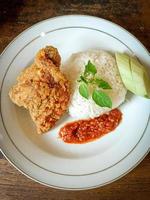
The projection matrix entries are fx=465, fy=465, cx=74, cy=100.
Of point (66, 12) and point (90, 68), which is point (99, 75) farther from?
point (66, 12)

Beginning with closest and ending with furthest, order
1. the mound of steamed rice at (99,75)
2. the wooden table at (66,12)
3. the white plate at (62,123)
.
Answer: the white plate at (62,123) → the mound of steamed rice at (99,75) → the wooden table at (66,12)

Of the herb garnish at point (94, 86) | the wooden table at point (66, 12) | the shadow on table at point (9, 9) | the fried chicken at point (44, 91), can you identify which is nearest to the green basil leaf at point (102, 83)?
the herb garnish at point (94, 86)

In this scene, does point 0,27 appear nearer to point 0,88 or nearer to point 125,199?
point 0,88

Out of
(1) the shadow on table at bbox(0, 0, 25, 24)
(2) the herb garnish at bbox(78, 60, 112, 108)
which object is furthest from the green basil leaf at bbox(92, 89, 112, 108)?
(1) the shadow on table at bbox(0, 0, 25, 24)

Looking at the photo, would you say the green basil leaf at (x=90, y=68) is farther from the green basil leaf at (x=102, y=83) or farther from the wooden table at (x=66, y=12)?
the wooden table at (x=66, y=12)

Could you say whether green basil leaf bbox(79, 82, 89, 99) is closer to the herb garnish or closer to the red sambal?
the herb garnish

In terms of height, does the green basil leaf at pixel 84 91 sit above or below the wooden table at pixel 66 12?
below

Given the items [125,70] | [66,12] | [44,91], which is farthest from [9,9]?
[125,70]

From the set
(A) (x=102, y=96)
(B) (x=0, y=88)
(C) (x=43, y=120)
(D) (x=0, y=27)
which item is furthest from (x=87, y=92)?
(D) (x=0, y=27)
